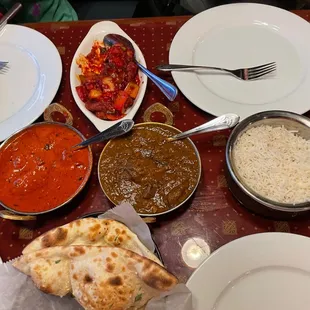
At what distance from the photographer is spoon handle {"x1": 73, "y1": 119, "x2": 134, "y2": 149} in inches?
76.1

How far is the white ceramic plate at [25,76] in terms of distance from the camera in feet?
6.94

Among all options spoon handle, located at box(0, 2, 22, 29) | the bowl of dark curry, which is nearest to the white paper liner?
the bowl of dark curry

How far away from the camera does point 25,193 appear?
6.09ft

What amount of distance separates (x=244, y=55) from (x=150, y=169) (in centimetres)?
88

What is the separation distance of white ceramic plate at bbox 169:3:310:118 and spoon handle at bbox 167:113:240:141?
10 cm

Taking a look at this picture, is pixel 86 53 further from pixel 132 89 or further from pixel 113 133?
pixel 113 133

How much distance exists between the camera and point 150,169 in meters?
1.89

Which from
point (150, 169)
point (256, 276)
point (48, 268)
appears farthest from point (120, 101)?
point (256, 276)

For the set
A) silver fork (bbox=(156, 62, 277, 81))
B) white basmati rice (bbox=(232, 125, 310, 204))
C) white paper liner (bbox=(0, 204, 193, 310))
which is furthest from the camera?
silver fork (bbox=(156, 62, 277, 81))

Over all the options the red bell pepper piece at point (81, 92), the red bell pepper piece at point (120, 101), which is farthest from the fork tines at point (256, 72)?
the red bell pepper piece at point (81, 92)

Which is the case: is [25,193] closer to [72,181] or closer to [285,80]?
[72,181]

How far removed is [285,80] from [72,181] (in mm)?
1183

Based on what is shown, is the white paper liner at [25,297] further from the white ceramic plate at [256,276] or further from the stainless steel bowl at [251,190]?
the stainless steel bowl at [251,190]

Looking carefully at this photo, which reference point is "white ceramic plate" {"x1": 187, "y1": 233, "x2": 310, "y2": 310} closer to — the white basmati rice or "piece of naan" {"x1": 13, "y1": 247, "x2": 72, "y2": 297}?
the white basmati rice
